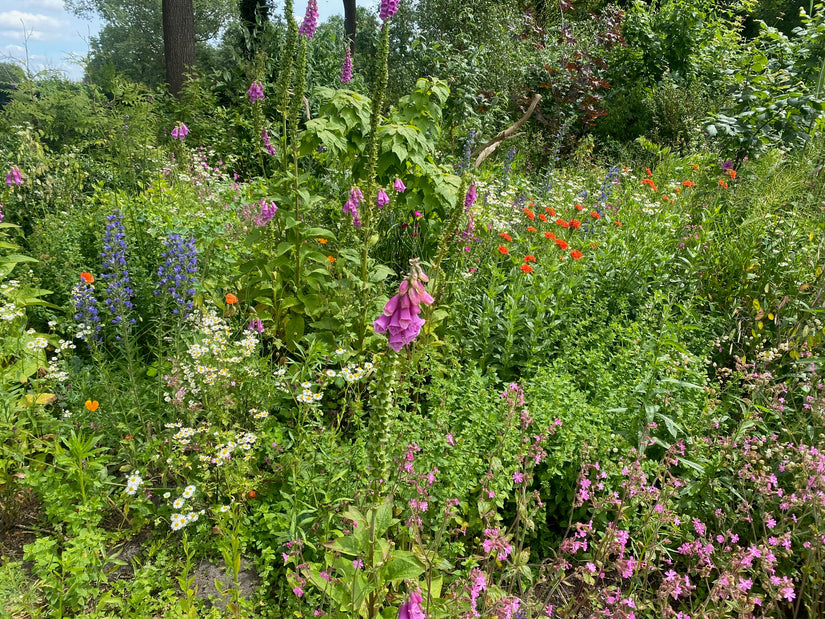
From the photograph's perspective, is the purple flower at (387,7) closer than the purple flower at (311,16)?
Yes

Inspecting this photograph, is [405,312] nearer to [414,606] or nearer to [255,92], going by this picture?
[414,606]

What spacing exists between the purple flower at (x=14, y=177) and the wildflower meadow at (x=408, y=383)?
22 mm

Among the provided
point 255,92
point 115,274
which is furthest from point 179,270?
point 255,92

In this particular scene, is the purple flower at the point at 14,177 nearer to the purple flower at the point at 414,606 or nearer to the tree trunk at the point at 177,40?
the purple flower at the point at 414,606

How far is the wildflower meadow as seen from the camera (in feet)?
6.21

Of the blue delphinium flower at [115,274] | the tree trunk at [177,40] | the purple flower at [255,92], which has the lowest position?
the blue delphinium flower at [115,274]

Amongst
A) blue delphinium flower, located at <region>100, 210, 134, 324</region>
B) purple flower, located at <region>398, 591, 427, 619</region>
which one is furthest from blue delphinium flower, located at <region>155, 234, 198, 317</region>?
purple flower, located at <region>398, 591, 427, 619</region>

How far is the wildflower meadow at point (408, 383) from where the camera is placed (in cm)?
189

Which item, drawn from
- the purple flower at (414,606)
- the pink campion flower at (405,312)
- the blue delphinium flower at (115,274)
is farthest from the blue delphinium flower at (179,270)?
the purple flower at (414,606)

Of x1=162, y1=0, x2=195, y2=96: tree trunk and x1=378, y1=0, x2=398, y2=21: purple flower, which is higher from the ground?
x1=162, y1=0, x2=195, y2=96: tree trunk

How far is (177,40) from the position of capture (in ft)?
30.8

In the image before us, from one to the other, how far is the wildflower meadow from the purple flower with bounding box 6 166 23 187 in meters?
0.02

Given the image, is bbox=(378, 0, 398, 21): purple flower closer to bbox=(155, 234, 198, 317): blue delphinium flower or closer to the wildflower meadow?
the wildflower meadow

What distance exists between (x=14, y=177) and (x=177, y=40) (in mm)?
6478
